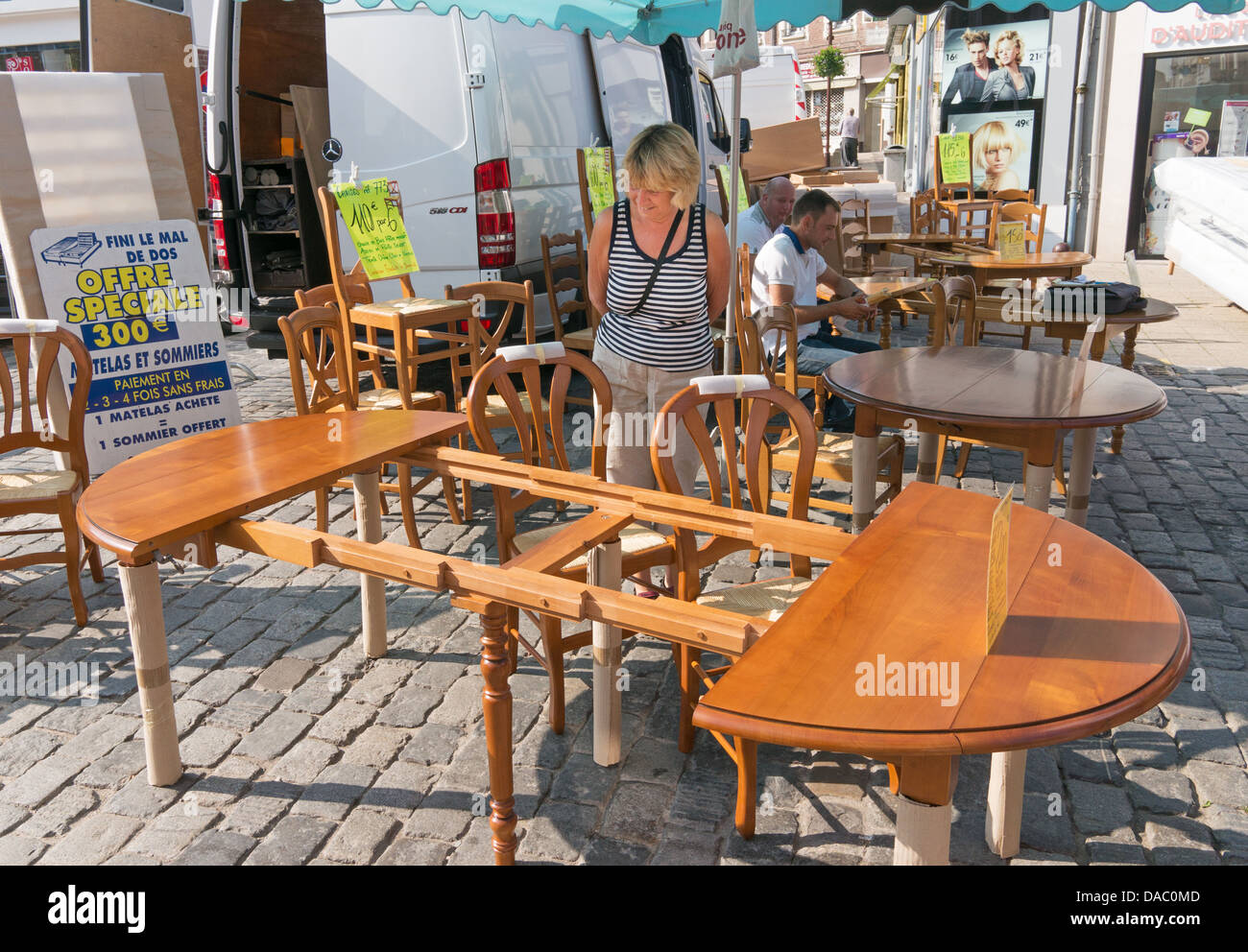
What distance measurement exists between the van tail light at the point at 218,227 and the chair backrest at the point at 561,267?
2.10 metres

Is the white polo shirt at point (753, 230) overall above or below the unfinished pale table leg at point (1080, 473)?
above

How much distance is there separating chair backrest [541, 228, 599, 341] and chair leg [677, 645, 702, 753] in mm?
3342

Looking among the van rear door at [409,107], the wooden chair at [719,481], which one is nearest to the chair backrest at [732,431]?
the wooden chair at [719,481]

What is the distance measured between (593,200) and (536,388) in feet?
11.3

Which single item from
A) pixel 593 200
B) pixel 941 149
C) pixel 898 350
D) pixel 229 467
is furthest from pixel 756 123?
pixel 229 467

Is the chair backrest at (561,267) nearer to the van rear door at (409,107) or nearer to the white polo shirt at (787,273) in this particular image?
the van rear door at (409,107)

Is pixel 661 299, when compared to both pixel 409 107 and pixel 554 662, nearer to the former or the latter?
pixel 554 662

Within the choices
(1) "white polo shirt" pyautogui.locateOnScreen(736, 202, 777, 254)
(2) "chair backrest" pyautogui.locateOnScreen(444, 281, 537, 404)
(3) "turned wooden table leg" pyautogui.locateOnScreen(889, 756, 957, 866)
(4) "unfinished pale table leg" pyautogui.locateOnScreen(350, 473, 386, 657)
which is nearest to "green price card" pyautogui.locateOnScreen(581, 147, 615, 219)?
(1) "white polo shirt" pyautogui.locateOnScreen(736, 202, 777, 254)

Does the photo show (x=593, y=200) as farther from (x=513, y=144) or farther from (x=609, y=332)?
(x=609, y=332)

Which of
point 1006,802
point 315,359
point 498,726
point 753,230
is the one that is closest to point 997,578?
point 1006,802

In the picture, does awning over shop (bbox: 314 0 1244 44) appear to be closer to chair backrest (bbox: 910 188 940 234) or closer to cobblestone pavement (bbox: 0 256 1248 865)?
cobblestone pavement (bbox: 0 256 1248 865)

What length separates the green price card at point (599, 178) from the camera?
21.0ft

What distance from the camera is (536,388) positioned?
3.41 metres
